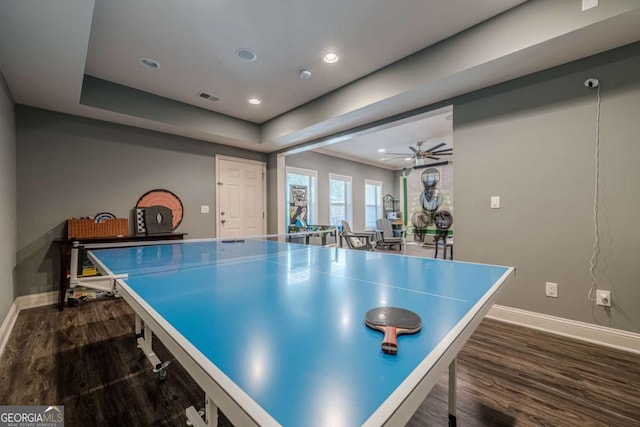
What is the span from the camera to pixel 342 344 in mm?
650

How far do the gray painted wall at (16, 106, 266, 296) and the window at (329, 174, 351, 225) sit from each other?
12.4 feet

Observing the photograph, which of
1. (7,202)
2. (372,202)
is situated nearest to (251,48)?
(7,202)

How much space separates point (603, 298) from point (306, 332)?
279 cm

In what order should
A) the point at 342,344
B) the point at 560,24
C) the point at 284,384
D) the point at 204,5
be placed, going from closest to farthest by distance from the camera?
the point at 284,384
the point at 342,344
the point at 560,24
the point at 204,5

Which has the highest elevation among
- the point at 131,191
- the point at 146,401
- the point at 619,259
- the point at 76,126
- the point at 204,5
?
the point at 204,5

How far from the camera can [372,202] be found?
347 inches

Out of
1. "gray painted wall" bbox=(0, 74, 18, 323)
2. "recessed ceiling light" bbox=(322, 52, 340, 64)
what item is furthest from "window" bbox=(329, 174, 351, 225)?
"gray painted wall" bbox=(0, 74, 18, 323)

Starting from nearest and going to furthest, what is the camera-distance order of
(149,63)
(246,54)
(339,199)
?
(246,54)
(149,63)
(339,199)

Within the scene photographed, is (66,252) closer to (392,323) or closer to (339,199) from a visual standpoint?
(392,323)

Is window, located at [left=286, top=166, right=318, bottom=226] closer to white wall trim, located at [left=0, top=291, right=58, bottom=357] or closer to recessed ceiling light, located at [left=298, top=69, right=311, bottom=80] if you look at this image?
recessed ceiling light, located at [left=298, top=69, right=311, bottom=80]

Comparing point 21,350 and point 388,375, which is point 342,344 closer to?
point 388,375

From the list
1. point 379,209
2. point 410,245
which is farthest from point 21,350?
point 379,209

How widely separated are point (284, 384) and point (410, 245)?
444cm

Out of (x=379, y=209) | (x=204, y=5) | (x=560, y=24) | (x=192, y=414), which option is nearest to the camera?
(x=192, y=414)
